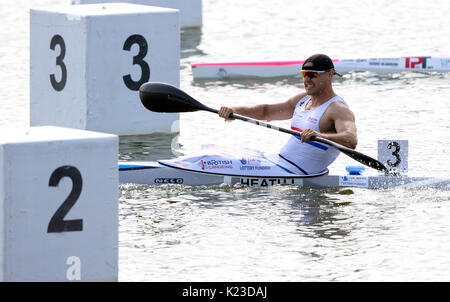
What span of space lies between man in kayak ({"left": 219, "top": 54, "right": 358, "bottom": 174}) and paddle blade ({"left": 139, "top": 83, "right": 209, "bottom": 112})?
0.55 meters

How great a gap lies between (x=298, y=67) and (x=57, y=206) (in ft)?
35.5

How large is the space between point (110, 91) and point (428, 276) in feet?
19.5

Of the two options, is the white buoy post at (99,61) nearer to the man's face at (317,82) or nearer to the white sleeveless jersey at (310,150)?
the white sleeveless jersey at (310,150)

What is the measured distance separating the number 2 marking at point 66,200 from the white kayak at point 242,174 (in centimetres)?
350

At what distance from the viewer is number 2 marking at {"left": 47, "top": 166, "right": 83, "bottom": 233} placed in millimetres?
7527

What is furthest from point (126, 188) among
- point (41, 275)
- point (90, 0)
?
point (90, 0)

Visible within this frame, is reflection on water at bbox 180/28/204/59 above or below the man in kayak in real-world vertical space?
above

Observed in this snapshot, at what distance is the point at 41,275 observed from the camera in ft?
24.8

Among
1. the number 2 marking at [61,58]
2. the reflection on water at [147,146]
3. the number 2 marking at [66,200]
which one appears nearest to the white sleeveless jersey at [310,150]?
the reflection on water at [147,146]

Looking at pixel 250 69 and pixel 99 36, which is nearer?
pixel 99 36

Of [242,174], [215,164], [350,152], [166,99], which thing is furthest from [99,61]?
[350,152]

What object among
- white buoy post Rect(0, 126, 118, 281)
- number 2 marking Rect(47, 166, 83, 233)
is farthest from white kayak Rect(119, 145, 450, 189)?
number 2 marking Rect(47, 166, 83, 233)

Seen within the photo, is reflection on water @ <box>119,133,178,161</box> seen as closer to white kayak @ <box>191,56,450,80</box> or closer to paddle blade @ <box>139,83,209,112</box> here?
paddle blade @ <box>139,83,209,112</box>
